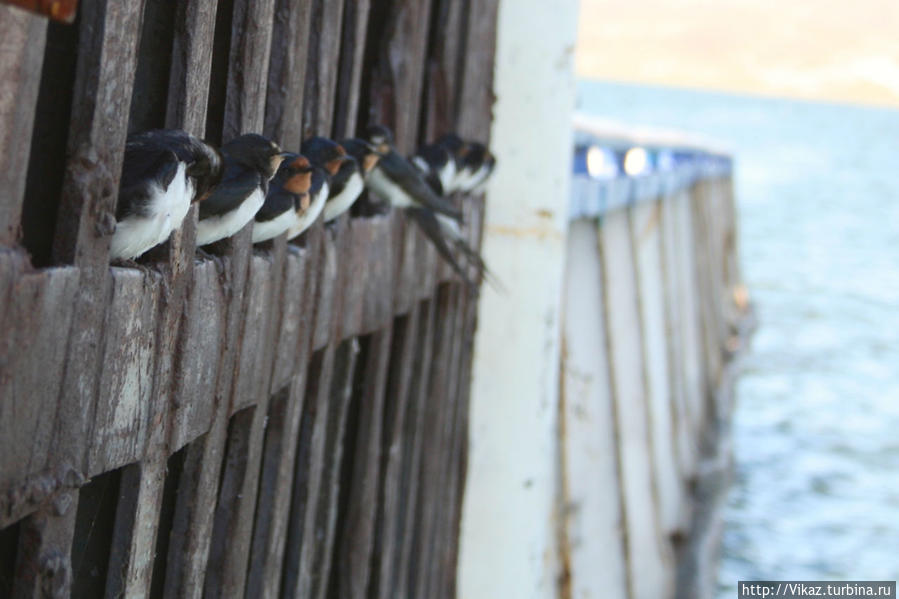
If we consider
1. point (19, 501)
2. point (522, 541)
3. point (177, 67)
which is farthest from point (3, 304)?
point (522, 541)

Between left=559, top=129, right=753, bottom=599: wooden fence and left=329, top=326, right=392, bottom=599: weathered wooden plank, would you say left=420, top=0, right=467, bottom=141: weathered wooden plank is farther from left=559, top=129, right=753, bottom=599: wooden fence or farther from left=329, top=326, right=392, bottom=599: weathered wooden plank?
left=559, top=129, right=753, bottom=599: wooden fence

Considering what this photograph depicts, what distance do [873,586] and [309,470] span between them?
778 centimetres

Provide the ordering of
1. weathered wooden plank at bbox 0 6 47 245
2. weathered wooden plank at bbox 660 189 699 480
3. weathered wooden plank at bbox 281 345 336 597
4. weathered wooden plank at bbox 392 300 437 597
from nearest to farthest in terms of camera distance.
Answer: weathered wooden plank at bbox 0 6 47 245, weathered wooden plank at bbox 281 345 336 597, weathered wooden plank at bbox 392 300 437 597, weathered wooden plank at bbox 660 189 699 480

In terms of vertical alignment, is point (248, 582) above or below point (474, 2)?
below

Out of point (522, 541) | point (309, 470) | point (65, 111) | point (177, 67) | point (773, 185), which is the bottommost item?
point (522, 541)

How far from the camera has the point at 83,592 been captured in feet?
5.58

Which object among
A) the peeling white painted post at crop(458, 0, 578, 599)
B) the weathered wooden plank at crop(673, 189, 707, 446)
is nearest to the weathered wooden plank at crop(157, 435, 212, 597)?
the peeling white painted post at crop(458, 0, 578, 599)

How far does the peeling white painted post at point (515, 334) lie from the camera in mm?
4344

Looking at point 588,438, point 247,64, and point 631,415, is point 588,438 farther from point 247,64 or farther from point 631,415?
point 247,64

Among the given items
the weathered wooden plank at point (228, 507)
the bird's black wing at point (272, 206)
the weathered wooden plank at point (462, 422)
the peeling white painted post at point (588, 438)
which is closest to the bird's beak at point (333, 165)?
the bird's black wing at point (272, 206)

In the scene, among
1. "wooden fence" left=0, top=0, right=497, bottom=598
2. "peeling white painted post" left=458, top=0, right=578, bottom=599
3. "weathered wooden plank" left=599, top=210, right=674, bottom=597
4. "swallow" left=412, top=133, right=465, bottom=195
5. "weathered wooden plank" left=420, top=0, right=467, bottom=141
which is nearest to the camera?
"wooden fence" left=0, top=0, right=497, bottom=598

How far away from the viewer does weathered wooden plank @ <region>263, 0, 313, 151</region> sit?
6.75 feet

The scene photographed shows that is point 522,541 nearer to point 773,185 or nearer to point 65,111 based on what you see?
point 65,111

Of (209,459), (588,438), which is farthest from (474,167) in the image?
(588,438)
